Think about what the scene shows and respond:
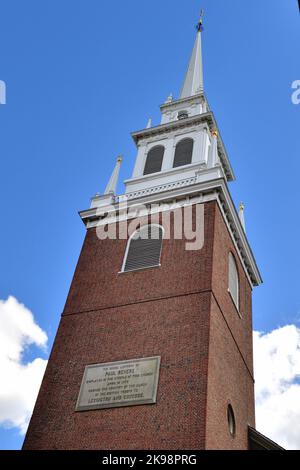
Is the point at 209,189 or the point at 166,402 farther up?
the point at 209,189

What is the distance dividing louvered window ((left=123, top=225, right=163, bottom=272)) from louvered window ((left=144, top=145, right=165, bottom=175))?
4.70 m

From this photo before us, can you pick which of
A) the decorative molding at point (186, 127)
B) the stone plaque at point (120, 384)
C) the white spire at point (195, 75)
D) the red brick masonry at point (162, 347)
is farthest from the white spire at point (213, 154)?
the stone plaque at point (120, 384)

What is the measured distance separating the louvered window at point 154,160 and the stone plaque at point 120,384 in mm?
10506

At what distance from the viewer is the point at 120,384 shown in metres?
15.5

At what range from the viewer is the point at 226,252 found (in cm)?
1995

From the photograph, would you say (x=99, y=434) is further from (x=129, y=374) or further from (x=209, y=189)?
(x=209, y=189)

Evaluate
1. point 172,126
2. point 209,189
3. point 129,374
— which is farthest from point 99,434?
point 172,126

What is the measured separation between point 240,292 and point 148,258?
4.20 meters

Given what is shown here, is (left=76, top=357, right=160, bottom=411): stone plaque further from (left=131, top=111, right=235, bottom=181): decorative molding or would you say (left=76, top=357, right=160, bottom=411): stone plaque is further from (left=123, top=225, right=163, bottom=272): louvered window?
(left=131, top=111, right=235, bottom=181): decorative molding

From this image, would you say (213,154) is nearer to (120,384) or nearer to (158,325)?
(158,325)

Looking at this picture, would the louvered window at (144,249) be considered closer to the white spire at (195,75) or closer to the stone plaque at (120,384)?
the stone plaque at (120,384)

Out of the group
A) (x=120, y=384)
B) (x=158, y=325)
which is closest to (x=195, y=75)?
(x=158, y=325)

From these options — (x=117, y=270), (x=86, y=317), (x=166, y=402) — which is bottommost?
(x=166, y=402)
